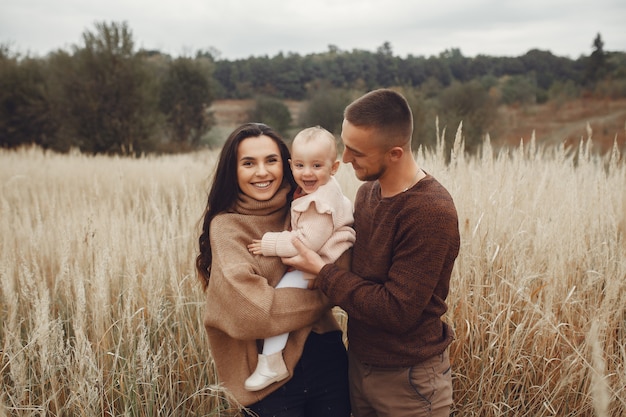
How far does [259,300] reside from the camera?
1.53 m

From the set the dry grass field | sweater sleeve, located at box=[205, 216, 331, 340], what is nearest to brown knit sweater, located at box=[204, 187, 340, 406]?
→ sweater sleeve, located at box=[205, 216, 331, 340]

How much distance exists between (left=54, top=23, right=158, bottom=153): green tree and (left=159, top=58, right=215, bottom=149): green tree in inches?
284

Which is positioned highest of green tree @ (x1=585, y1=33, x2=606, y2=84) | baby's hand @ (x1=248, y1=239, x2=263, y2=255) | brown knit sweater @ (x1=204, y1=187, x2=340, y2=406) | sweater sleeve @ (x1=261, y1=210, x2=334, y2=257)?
green tree @ (x1=585, y1=33, x2=606, y2=84)

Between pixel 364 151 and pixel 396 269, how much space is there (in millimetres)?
433

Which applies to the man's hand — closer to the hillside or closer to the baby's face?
the baby's face

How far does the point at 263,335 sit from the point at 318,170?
0.69 m

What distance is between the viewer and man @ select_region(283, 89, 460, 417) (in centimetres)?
141

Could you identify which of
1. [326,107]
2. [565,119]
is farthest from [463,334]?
[565,119]

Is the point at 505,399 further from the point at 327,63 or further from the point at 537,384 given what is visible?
the point at 327,63

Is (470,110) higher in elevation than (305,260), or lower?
higher

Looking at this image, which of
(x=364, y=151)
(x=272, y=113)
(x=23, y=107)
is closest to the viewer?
(x=364, y=151)

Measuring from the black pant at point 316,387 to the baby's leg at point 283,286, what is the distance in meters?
0.15

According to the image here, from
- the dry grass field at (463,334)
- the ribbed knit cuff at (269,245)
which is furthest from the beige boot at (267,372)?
the ribbed knit cuff at (269,245)

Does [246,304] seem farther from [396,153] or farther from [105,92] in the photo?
[105,92]
